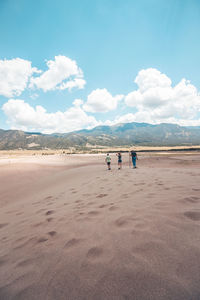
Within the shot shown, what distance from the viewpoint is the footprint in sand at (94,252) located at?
2318mm

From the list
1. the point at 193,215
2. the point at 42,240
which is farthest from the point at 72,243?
the point at 193,215

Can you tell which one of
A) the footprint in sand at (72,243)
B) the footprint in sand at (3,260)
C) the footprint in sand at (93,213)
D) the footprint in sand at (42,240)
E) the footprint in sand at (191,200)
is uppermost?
the footprint in sand at (191,200)

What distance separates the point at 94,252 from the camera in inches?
95.5

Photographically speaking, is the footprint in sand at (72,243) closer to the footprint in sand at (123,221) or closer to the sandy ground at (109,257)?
the sandy ground at (109,257)

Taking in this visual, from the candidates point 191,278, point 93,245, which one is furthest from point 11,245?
point 191,278

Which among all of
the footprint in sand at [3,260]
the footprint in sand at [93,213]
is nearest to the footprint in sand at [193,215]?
the footprint in sand at [93,213]

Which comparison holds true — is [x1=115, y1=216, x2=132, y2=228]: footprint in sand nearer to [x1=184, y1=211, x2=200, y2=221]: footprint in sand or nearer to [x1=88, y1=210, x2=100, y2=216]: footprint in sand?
[x1=88, y1=210, x2=100, y2=216]: footprint in sand

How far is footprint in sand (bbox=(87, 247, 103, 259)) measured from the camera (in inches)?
91.3

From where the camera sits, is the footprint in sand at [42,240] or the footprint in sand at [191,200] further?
the footprint in sand at [191,200]

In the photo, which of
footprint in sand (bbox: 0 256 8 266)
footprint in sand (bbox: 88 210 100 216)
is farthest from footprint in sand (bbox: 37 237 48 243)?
footprint in sand (bbox: 88 210 100 216)

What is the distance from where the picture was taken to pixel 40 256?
2576 millimetres

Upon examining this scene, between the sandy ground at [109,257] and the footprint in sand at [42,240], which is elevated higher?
the sandy ground at [109,257]

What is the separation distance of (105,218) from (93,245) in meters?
1.15

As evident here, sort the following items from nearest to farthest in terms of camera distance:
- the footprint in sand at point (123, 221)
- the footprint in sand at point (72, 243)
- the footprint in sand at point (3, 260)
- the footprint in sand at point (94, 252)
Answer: the footprint in sand at point (94, 252) → the footprint in sand at point (3, 260) → the footprint in sand at point (72, 243) → the footprint in sand at point (123, 221)
